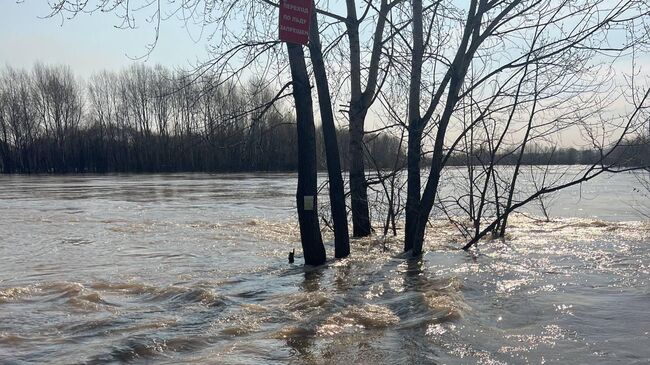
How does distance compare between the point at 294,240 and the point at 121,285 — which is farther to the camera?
the point at 294,240

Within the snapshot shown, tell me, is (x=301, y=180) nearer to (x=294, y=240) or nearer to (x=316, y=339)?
(x=316, y=339)

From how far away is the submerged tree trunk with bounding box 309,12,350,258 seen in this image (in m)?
8.59

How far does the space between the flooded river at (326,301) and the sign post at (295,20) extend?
345 cm

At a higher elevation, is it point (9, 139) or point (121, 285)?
point (9, 139)

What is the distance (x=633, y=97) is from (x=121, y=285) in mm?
9109

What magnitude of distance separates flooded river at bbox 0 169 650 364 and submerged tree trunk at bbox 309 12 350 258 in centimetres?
50

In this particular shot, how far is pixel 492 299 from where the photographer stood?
6391 mm

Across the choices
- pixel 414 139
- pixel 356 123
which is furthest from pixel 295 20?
pixel 356 123

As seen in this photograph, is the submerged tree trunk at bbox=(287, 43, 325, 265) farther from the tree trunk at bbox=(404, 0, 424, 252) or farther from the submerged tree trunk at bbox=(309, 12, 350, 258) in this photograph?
the tree trunk at bbox=(404, 0, 424, 252)

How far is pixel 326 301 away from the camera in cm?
641

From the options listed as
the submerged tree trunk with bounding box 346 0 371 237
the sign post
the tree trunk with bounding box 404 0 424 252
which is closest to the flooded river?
the tree trunk with bounding box 404 0 424 252

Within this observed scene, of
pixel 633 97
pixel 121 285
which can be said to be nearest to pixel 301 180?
pixel 121 285

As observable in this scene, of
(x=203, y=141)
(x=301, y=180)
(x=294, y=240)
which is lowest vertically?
(x=294, y=240)

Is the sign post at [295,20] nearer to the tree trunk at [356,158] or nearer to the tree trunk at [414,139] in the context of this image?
the tree trunk at [414,139]
